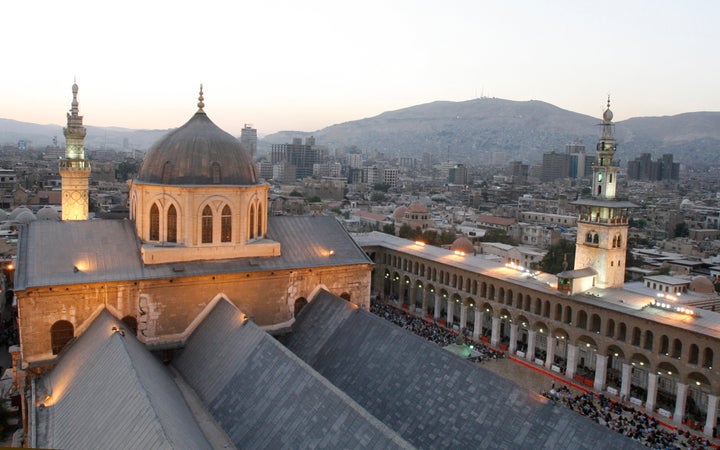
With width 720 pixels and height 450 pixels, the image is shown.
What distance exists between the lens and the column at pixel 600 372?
121 ft

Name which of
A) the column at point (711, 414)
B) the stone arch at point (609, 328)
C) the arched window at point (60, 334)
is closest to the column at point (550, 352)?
the stone arch at point (609, 328)

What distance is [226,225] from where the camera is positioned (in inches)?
1019

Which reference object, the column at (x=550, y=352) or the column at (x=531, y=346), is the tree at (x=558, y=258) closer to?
the column at (x=531, y=346)

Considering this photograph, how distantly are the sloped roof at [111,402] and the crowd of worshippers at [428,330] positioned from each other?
2380 centimetres

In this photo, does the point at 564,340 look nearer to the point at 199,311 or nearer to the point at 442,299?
the point at 442,299

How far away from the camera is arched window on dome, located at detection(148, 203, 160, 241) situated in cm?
2527

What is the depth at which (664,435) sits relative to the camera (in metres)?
30.5

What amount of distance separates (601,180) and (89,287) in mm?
34781

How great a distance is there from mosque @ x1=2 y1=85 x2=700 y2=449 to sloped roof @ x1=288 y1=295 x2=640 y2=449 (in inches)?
1.6

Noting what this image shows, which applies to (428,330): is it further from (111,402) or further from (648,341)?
(111,402)

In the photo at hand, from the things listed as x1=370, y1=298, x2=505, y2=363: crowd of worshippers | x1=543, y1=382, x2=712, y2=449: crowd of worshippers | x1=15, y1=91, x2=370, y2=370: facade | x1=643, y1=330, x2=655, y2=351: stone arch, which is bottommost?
x1=543, y1=382, x2=712, y2=449: crowd of worshippers

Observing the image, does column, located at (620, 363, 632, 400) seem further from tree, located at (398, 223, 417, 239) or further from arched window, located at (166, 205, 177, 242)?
tree, located at (398, 223, 417, 239)

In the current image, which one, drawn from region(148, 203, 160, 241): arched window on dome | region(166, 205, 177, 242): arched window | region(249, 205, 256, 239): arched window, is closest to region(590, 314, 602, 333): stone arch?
region(249, 205, 256, 239): arched window

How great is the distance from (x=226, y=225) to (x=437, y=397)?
12.3 metres
